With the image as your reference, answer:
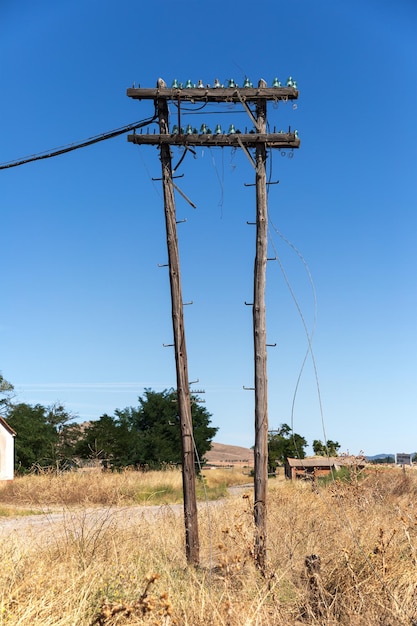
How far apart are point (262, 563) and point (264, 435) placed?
2.06 m

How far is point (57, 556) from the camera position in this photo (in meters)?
9.51

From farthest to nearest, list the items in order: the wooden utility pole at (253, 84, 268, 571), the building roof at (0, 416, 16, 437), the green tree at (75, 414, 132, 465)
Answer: the green tree at (75, 414, 132, 465)
the building roof at (0, 416, 16, 437)
the wooden utility pole at (253, 84, 268, 571)

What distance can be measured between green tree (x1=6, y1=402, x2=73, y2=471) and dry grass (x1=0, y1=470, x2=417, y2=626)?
29161mm

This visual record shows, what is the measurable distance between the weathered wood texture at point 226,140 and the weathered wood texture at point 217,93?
0.61 metres

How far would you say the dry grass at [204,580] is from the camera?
6.98 m

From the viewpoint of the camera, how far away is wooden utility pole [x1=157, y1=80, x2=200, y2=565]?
1190cm

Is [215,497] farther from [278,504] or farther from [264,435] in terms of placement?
[264,435]

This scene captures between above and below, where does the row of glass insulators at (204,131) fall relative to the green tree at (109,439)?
above

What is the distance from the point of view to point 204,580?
9.33m

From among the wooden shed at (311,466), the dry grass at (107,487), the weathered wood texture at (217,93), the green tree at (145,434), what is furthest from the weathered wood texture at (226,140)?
the green tree at (145,434)

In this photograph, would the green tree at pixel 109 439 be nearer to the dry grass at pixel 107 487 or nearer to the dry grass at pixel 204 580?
the dry grass at pixel 107 487

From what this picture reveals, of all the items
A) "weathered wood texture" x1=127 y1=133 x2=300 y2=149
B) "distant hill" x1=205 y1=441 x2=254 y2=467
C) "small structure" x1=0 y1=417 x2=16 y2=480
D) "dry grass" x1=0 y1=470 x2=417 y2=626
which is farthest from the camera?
"distant hill" x1=205 y1=441 x2=254 y2=467

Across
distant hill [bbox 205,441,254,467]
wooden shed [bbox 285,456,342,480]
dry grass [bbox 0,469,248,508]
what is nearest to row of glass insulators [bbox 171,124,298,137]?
dry grass [bbox 0,469,248,508]

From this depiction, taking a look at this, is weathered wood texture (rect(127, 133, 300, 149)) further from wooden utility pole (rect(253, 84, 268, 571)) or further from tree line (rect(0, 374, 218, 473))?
tree line (rect(0, 374, 218, 473))
